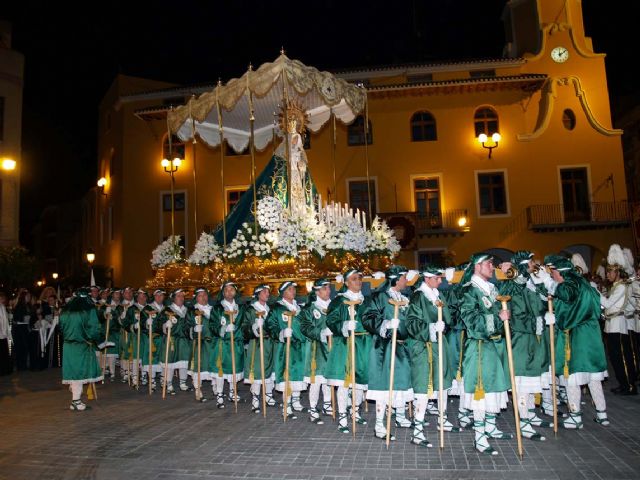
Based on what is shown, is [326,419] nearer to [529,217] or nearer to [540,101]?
[529,217]

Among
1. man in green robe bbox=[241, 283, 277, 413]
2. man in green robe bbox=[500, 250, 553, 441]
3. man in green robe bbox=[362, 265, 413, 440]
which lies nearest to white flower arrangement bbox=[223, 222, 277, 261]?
man in green robe bbox=[241, 283, 277, 413]

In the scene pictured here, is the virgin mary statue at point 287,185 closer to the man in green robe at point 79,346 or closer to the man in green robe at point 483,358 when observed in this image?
the man in green robe at point 79,346

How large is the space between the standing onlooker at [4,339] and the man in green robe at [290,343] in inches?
358

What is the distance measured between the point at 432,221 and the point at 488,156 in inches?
170

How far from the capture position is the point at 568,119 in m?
25.6

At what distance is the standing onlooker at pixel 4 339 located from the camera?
13.7 metres

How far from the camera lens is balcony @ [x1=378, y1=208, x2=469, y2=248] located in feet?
78.7

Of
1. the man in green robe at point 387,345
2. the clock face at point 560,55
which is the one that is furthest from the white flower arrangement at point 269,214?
the clock face at point 560,55

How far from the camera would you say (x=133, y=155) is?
28156 mm

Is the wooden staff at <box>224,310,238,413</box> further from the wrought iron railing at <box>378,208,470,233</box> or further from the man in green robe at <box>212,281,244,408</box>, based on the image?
the wrought iron railing at <box>378,208,470,233</box>

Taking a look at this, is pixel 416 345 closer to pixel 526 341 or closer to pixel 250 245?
pixel 526 341

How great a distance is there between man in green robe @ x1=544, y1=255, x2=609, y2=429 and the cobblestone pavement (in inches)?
15.4

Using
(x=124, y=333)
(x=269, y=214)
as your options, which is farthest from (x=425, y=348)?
(x=124, y=333)

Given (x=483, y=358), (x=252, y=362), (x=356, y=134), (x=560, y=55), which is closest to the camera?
(x=483, y=358)
